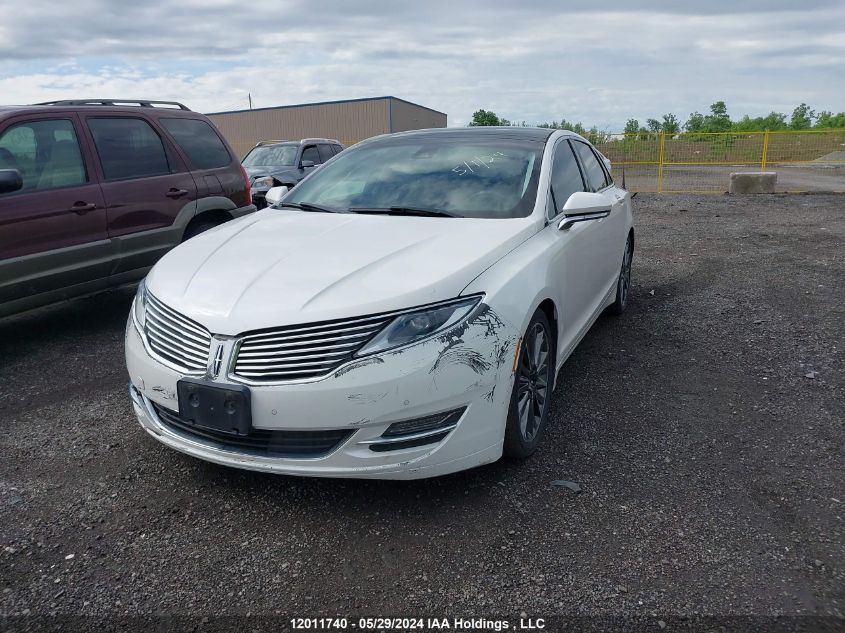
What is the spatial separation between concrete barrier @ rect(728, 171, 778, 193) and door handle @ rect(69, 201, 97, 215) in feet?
50.5

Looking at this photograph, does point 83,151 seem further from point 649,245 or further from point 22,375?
point 649,245

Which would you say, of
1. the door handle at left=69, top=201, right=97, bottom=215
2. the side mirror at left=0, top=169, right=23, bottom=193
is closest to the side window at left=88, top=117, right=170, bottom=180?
the door handle at left=69, top=201, right=97, bottom=215

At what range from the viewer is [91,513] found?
2.92 metres

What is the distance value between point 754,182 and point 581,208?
1495 centimetres

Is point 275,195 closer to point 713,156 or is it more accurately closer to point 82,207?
point 82,207

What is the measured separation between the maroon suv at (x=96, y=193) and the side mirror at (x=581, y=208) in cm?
368

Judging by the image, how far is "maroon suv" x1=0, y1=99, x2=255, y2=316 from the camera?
4.85 meters

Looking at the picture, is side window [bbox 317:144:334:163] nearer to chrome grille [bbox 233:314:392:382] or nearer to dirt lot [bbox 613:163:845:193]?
dirt lot [bbox 613:163:845:193]

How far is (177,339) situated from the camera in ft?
9.40

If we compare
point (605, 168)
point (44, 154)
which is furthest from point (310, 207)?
point (605, 168)

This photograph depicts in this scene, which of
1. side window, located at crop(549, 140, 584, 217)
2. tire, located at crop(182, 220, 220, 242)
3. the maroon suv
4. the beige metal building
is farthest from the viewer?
the beige metal building

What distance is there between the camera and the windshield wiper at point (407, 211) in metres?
3.73

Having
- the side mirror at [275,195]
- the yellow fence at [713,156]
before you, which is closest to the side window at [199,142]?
the side mirror at [275,195]

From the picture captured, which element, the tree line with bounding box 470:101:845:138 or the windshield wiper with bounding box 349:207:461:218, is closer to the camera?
the windshield wiper with bounding box 349:207:461:218
